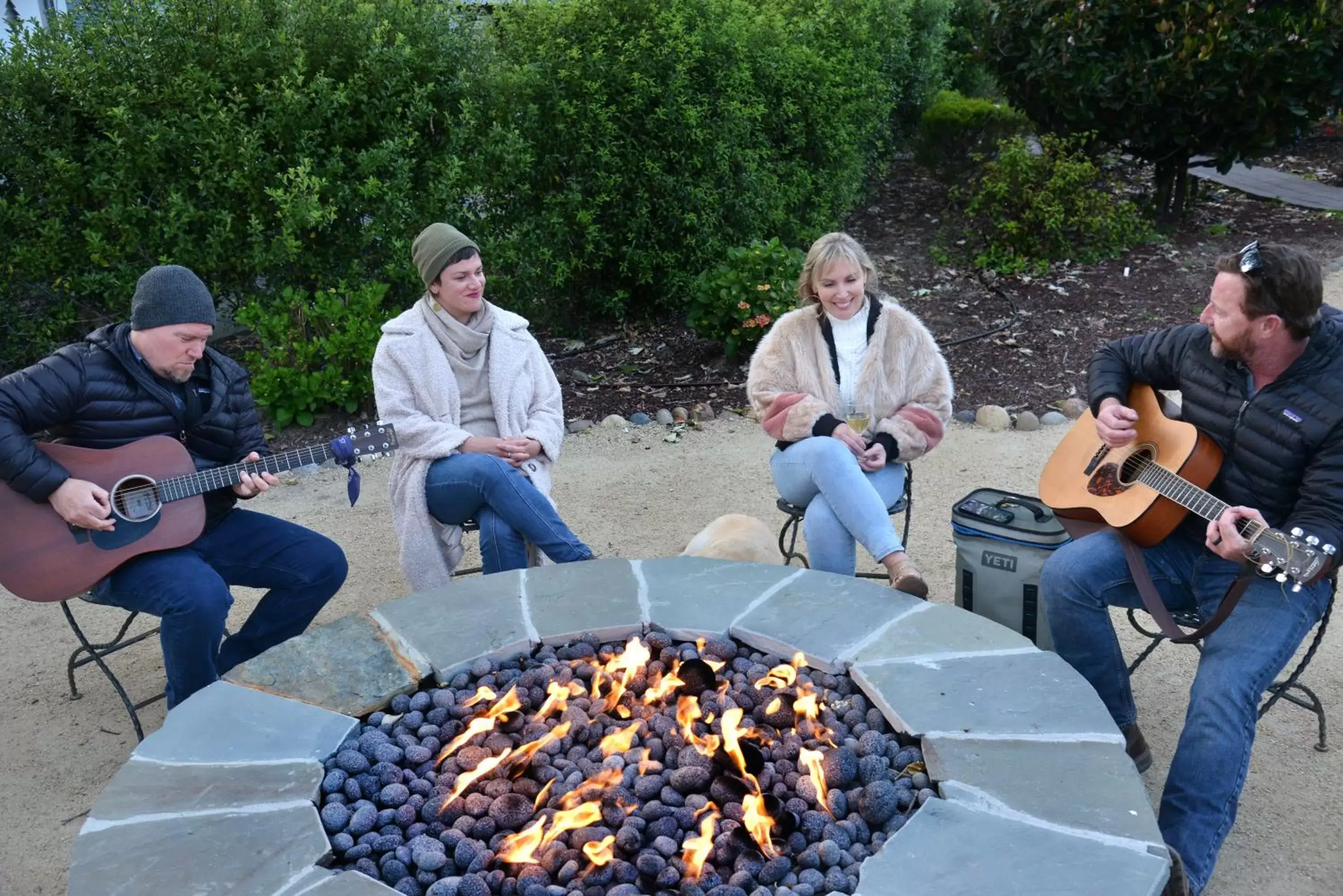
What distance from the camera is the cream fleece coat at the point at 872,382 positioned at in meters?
4.45

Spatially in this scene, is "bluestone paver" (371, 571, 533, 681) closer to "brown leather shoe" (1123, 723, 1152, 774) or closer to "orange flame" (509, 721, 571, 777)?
"orange flame" (509, 721, 571, 777)

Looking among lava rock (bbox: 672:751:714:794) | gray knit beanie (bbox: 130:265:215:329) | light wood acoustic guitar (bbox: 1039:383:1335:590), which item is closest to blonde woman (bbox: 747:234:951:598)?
light wood acoustic guitar (bbox: 1039:383:1335:590)

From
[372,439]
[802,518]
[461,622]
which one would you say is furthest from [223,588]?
[802,518]

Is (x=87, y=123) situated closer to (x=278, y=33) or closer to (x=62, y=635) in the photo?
(x=278, y=33)

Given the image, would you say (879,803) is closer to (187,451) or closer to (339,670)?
(339,670)

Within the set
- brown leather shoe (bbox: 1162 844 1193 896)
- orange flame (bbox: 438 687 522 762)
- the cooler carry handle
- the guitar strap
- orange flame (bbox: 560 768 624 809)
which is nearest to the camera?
orange flame (bbox: 560 768 624 809)

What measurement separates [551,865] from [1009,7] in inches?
310

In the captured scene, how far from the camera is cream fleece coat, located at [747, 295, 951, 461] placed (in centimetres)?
445

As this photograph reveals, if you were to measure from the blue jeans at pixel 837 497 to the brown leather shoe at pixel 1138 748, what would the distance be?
0.96 meters

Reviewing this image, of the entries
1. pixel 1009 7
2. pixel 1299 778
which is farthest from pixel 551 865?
pixel 1009 7

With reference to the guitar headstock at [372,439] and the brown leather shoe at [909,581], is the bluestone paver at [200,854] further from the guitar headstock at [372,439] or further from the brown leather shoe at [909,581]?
the brown leather shoe at [909,581]

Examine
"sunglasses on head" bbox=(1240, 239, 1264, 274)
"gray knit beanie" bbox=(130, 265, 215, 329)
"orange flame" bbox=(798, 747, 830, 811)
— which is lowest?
"orange flame" bbox=(798, 747, 830, 811)

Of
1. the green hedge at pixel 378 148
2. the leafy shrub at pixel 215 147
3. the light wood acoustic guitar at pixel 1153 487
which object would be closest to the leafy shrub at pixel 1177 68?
the green hedge at pixel 378 148

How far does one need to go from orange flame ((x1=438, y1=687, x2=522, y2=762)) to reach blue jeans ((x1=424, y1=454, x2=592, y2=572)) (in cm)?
115
